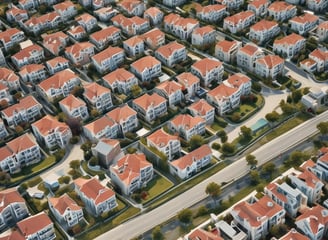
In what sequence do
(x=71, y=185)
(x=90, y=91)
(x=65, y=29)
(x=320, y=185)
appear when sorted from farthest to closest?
(x=65, y=29)
(x=90, y=91)
(x=71, y=185)
(x=320, y=185)

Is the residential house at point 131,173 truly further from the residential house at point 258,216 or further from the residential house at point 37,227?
the residential house at point 258,216

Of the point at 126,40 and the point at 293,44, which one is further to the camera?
the point at 126,40

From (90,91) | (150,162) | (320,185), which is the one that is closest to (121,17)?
(90,91)

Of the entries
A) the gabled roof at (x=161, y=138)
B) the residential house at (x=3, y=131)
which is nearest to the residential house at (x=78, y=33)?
the residential house at (x=3, y=131)

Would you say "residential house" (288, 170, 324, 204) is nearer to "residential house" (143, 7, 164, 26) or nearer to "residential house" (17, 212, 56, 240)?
"residential house" (17, 212, 56, 240)

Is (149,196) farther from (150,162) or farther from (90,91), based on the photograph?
(90,91)

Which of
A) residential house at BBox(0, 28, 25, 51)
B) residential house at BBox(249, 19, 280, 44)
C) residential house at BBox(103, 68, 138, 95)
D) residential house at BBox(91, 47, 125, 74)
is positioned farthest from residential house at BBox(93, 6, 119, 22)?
residential house at BBox(249, 19, 280, 44)

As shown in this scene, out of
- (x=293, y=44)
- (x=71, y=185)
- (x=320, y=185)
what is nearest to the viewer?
(x=320, y=185)
